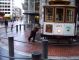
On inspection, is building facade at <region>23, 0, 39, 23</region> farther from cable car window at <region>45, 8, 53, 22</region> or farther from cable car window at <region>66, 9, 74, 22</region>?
cable car window at <region>66, 9, 74, 22</region>

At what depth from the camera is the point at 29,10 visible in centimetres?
5022

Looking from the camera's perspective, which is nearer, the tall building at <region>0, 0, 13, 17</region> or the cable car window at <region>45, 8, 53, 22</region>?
the cable car window at <region>45, 8, 53, 22</region>

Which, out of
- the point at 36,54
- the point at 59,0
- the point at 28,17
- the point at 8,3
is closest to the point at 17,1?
the point at 8,3

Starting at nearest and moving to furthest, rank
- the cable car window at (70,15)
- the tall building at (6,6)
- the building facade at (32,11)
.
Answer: the cable car window at (70,15) < the building facade at (32,11) < the tall building at (6,6)

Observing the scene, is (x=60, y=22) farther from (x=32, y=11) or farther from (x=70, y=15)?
(x=32, y=11)

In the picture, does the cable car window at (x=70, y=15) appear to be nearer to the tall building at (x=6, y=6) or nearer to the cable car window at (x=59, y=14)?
the cable car window at (x=59, y=14)

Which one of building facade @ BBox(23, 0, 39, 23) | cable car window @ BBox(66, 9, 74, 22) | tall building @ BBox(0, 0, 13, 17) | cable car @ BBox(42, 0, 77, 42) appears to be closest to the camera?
cable car @ BBox(42, 0, 77, 42)

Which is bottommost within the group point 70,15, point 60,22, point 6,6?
point 60,22

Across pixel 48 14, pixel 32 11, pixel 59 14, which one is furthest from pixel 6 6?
pixel 59 14

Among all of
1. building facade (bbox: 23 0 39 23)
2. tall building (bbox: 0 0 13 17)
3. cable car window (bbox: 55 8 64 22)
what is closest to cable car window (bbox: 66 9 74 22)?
cable car window (bbox: 55 8 64 22)

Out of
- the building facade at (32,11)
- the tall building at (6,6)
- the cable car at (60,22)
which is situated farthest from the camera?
the tall building at (6,6)

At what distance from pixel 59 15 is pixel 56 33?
4.42 feet

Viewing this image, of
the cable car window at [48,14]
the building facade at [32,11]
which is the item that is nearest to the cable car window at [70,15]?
the cable car window at [48,14]

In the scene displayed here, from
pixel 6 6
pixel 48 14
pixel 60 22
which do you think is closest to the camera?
pixel 60 22
